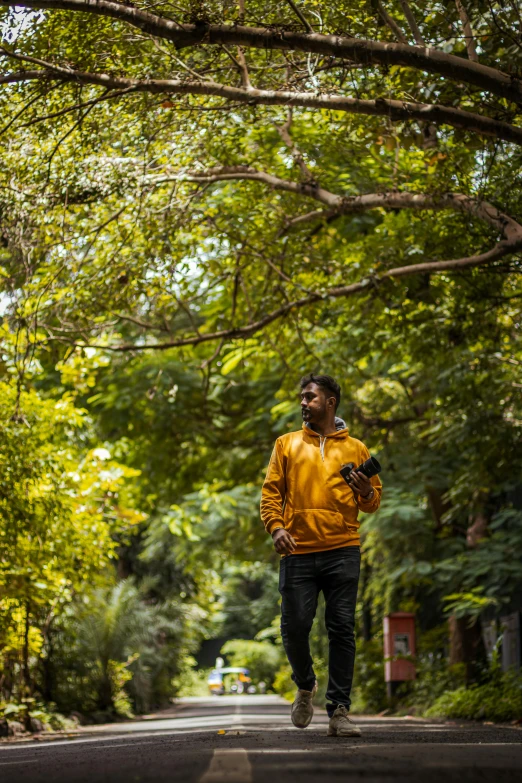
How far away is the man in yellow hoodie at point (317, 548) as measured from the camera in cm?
706

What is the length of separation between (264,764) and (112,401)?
544 inches

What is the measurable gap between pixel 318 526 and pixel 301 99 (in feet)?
13.0

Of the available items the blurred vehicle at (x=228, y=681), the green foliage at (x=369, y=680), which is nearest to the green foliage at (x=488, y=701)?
the green foliage at (x=369, y=680)

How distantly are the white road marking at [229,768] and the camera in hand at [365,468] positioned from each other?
1978 mm

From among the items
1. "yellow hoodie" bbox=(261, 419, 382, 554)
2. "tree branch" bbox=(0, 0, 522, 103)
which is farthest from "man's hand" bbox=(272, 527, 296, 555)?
"tree branch" bbox=(0, 0, 522, 103)

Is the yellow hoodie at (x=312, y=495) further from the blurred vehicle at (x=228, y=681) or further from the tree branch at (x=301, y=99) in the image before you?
the blurred vehicle at (x=228, y=681)

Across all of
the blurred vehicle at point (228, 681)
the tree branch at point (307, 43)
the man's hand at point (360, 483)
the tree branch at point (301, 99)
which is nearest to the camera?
the man's hand at point (360, 483)

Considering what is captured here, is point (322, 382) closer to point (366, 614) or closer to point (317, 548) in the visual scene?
point (317, 548)

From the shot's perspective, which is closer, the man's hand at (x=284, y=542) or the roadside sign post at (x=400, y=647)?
the man's hand at (x=284, y=542)

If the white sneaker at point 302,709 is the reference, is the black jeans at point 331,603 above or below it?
above

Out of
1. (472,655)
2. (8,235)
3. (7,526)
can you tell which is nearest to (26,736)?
(7,526)

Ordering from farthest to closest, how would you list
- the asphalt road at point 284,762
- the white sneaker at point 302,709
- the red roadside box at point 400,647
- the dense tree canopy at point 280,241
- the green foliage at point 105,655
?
the red roadside box at point 400,647
the green foliage at point 105,655
the dense tree canopy at point 280,241
the white sneaker at point 302,709
the asphalt road at point 284,762

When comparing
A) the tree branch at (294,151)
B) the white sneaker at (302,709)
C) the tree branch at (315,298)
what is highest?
the tree branch at (294,151)

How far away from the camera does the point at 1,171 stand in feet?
34.6
